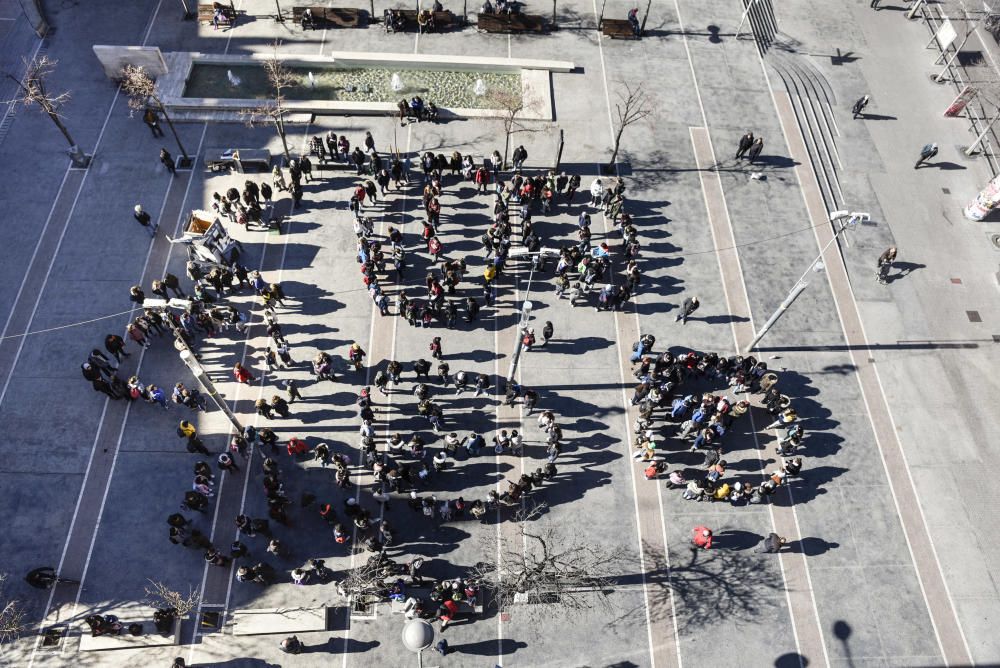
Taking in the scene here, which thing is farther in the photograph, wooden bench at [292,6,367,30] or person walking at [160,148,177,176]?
wooden bench at [292,6,367,30]

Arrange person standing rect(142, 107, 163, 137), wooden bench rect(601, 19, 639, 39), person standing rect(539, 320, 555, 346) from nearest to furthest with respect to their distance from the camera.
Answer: person standing rect(539, 320, 555, 346)
person standing rect(142, 107, 163, 137)
wooden bench rect(601, 19, 639, 39)

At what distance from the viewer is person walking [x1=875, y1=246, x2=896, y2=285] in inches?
1082

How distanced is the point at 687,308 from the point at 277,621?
63.6 ft

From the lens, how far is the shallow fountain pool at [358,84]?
32.7 m

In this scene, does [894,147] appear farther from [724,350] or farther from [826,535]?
[826,535]

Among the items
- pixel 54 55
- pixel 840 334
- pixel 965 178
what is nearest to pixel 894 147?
pixel 965 178

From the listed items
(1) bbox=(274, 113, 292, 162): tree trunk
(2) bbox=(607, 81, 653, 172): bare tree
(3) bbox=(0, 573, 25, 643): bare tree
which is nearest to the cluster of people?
(2) bbox=(607, 81, 653, 172): bare tree

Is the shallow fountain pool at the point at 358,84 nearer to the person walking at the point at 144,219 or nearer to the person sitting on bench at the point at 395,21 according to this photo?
the person sitting on bench at the point at 395,21

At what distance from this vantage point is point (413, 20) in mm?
35562

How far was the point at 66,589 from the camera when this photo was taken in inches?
803

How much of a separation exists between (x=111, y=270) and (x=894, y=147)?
39.4 metres

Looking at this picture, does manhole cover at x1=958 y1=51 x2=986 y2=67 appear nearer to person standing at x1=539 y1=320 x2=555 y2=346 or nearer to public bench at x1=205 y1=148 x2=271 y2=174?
person standing at x1=539 y1=320 x2=555 y2=346

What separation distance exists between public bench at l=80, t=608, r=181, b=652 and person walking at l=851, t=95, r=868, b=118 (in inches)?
1538

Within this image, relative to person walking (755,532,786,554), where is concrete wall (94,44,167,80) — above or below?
above
